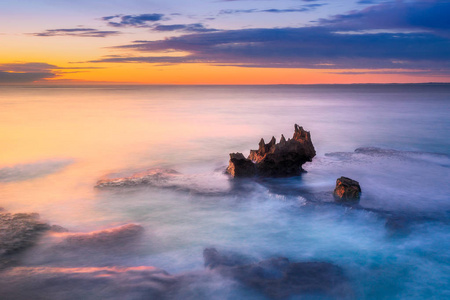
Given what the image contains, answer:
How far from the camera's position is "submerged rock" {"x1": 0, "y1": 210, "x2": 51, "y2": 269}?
7250 mm

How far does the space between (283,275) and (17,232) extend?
615cm

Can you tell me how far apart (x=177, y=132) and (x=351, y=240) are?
66.9ft

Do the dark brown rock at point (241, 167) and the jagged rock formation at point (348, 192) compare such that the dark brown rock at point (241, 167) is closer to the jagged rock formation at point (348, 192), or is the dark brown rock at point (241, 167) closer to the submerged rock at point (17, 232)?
the jagged rock formation at point (348, 192)

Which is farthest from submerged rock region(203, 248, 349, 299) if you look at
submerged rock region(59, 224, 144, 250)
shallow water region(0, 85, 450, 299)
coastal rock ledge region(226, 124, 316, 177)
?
coastal rock ledge region(226, 124, 316, 177)

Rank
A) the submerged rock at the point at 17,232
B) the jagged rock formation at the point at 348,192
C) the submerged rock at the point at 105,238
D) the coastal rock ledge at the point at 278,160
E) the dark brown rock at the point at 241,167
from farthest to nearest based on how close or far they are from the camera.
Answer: the dark brown rock at the point at 241,167 < the coastal rock ledge at the point at 278,160 < the jagged rock formation at the point at 348,192 < the submerged rock at the point at 105,238 < the submerged rock at the point at 17,232

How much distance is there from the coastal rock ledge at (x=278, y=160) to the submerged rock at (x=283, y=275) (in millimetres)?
5565

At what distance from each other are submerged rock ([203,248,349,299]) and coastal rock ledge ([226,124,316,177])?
556cm

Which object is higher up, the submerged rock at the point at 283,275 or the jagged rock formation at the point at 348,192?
the jagged rock formation at the point at 348,192

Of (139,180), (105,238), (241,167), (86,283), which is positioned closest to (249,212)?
(241,167)

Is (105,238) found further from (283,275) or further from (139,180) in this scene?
(139,180)

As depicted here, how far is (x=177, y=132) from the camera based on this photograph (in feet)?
88.9

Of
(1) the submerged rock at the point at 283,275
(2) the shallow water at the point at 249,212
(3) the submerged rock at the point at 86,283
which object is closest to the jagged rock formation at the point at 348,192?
(2) the shallow water at the point at 249,212

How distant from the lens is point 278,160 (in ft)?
41.0

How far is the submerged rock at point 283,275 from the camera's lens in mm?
6148
